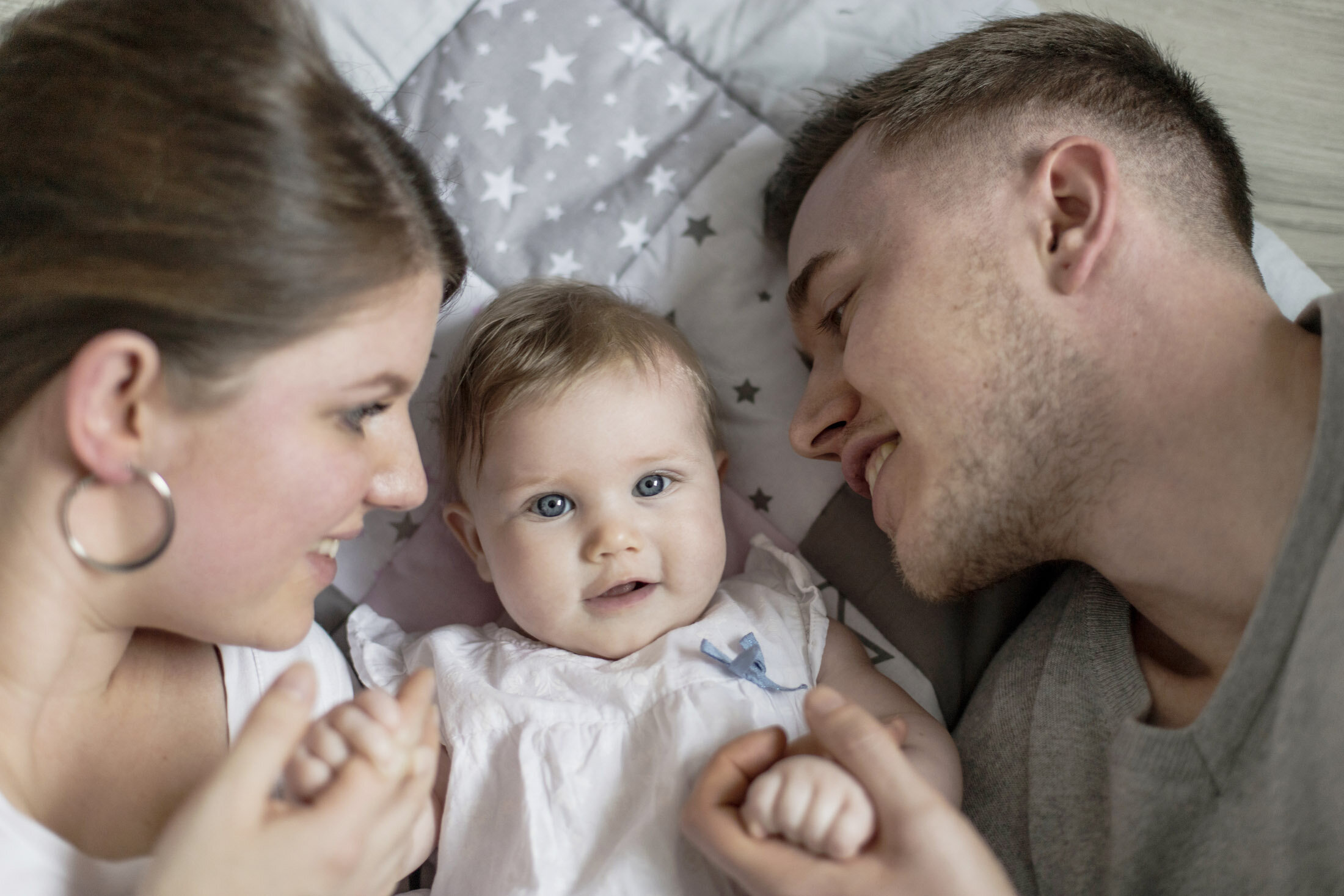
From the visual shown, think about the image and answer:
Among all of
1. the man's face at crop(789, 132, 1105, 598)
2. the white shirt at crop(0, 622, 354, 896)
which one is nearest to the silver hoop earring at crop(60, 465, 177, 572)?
the white shirt at crop(0, 622, 354, 896)

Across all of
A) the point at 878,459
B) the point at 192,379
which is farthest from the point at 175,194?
the point at 878,459

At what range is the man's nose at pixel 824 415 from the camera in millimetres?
1533

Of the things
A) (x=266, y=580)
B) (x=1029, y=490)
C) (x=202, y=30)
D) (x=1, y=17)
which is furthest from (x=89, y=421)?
(x=1, y=17)

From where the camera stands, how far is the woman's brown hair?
0.98m

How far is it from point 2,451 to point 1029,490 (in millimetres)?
1362

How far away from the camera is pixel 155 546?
3.43ft

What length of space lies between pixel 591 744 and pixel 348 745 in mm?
462

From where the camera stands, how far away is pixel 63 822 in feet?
3.80

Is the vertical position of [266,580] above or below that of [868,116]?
below

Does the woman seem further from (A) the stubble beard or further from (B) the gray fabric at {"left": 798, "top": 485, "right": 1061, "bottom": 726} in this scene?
(B) the gray fabric at {"left": 798, "top": 485, "right": 1061, "bottom": 726}

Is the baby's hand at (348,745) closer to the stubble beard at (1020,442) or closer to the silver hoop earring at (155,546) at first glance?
the silver hoop earring at (155,546)

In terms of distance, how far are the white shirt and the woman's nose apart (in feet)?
1.28

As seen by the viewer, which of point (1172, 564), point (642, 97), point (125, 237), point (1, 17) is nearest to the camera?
point (125, 237)

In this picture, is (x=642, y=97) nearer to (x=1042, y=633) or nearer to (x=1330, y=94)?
(x=1042, y=633)
